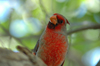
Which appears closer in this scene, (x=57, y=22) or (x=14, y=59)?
(x=14, y=59)

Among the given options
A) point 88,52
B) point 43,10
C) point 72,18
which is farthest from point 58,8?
point 88,52

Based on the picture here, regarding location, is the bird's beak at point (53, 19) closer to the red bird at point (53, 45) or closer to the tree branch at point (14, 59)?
the red bird at point (53, 45)

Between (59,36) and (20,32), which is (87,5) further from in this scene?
(59,36)

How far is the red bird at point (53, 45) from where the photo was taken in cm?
177

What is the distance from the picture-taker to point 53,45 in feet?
5.76

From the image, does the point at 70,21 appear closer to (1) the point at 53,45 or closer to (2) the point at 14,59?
(1) the point at 53,45

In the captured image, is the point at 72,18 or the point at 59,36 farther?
the point at 72,18

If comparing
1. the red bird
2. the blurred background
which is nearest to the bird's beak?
the red bird

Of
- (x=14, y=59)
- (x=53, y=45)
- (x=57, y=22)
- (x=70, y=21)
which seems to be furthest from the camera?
(x=70, y=21)

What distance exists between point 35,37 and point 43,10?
1.81ft

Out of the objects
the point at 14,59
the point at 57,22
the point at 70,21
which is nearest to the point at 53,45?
the point at 57,22

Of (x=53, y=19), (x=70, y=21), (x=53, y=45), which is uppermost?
(x=53, y=19)

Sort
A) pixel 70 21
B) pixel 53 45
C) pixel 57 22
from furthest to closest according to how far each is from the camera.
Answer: pixel 70 21
pixel 57 22
pixel 53 45

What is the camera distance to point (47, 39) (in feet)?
5.92
